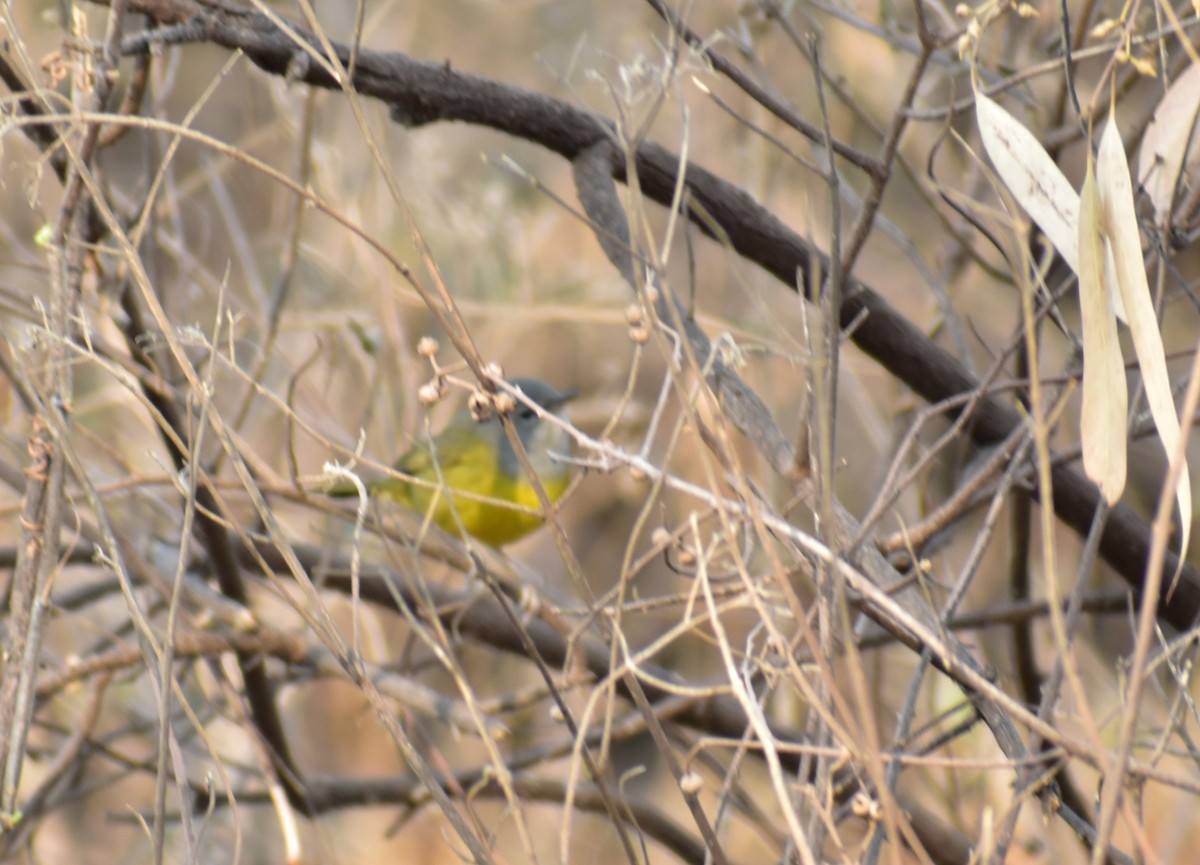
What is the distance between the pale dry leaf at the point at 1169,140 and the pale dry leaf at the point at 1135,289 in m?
0.28

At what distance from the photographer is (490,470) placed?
4.82 m

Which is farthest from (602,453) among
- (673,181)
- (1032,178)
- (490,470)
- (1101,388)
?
(490,470)

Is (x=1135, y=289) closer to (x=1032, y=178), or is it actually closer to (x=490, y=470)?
(x=1032, y=178)

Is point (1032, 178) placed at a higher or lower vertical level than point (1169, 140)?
lower

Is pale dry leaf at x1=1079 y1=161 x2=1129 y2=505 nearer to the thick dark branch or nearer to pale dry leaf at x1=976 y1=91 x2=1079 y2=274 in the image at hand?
pale dry leaf at x1=976 y1=91 x2=1079 y2=274

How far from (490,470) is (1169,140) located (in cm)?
339

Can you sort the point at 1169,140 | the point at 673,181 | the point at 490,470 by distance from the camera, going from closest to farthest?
the point at 1169,140 → the point at 673,181 → the point at 490,470

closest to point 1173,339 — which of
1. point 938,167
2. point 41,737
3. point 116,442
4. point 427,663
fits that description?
point 938,167

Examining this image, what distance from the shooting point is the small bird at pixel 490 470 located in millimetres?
4312

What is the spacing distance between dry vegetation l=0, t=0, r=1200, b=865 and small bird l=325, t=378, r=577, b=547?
23 cm


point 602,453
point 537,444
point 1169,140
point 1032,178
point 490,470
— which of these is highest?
point 1169,140


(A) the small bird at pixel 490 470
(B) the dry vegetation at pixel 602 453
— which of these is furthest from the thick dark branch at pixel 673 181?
(A) the small bird at pixel 490 470

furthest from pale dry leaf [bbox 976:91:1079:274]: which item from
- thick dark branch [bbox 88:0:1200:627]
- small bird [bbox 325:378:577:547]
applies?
small bird [bbox 325:378:577:547]

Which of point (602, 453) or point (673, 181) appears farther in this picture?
point (673, 181)
